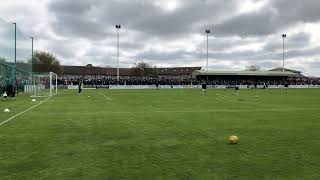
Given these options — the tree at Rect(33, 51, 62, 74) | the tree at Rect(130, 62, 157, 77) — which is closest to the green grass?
the tree at Rect(33, 51, 62, 74)

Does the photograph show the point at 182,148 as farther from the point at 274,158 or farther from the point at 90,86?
the point at 90,86

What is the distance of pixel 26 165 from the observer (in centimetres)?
920

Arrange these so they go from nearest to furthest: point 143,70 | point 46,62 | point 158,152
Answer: point 158,152
point 46,62
point 143,70

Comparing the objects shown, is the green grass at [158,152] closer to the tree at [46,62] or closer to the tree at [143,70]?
the tree at [46,62]

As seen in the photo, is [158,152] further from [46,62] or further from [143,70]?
[143,70]

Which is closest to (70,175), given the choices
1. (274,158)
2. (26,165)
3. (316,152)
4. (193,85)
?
(26,165)

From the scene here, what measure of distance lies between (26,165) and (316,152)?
22.0 feet

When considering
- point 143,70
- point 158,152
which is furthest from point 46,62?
point 158,152

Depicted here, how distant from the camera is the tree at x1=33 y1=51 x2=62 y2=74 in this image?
466 feet

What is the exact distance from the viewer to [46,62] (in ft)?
480

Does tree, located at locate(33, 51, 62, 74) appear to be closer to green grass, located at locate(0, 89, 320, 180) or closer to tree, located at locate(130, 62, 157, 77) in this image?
tree, located at locate(130, 62, 157, 77)

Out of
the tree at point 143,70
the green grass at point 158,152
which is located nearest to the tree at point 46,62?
the tree at point 143,70

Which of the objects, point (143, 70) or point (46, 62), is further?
point (143, 70)

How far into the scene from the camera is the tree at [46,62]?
142 meters
